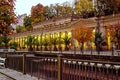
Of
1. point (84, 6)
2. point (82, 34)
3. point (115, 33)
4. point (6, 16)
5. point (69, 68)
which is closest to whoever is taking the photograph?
point (69, 68)

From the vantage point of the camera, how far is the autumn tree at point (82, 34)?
62453 millimetres

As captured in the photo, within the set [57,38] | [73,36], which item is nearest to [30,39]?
[57,38]

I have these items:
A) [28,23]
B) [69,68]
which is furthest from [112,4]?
[69,68]

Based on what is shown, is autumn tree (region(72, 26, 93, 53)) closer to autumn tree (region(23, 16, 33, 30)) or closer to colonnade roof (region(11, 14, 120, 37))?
colonnade roof (region(11, 14, 120, 37))

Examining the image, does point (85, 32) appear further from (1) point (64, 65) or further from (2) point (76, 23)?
(1) point (64, 65)

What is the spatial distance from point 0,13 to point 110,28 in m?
41.2

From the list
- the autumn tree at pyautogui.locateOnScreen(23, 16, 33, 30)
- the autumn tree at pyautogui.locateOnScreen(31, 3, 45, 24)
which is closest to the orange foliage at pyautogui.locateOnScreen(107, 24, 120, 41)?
the autumn tree at pyautogui.locateOnScreen(31, 3, 45, 24)

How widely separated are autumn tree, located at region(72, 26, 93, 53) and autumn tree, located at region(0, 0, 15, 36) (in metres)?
47.9

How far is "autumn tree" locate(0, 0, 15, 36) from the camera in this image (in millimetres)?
13144

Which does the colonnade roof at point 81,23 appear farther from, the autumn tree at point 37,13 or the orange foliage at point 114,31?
the autumn tree at point 37,13

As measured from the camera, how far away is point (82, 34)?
65.6 metres

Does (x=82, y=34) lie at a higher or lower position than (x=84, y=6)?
lower

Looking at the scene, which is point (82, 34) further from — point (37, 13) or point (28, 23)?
point (28, 23)

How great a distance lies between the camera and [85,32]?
207ft
